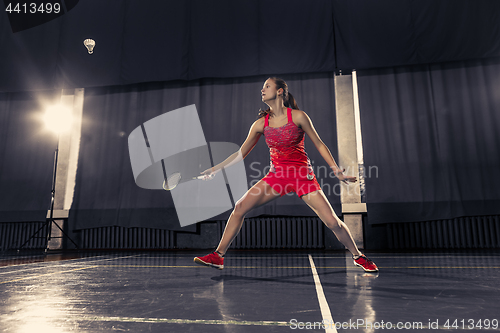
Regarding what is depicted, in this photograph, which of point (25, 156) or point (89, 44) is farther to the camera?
point (25, 156)

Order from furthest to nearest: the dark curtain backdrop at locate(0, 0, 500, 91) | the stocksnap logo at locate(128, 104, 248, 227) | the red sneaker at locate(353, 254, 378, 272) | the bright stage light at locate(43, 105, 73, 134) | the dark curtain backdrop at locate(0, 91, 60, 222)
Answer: the bright stage light at locate(43, 105, 73, 134) → the dark curtain backdrop at locate(0, 91, 60, 222) → the stocksnap logo at locate(128, 104, 248, 227) → the dark curtain backdrop at locate(0, 0, 500, 91) → the red sneaker at locate(353, 254, 378, 272)

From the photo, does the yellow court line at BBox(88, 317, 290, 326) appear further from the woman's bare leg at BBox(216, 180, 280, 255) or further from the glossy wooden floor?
the woman's bare leg at BBox(216, 180, 280, 255)

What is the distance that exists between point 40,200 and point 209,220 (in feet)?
11.0

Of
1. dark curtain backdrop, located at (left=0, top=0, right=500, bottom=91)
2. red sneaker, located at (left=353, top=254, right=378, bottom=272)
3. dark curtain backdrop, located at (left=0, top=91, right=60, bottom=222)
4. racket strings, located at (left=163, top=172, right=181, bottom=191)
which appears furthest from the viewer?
dark curtain backdrop, located at (left=0, top=91, right=60, bottom=222)

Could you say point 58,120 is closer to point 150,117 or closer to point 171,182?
point 150,117

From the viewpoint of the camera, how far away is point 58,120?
22.3 ft

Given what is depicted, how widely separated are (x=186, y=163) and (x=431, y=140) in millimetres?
4113

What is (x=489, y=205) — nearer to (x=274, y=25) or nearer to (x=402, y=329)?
(x=274, y=25)

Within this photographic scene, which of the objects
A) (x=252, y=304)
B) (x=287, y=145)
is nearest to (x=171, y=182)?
(x=287, y=145)

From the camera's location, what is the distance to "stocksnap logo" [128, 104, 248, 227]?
5.72 meters

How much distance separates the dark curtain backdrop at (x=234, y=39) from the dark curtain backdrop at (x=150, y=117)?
0.41m

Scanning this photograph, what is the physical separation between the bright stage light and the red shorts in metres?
5.93

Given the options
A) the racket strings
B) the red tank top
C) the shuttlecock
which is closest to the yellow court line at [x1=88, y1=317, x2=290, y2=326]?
the red tank top

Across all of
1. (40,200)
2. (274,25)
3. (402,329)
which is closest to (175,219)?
(40,200)
